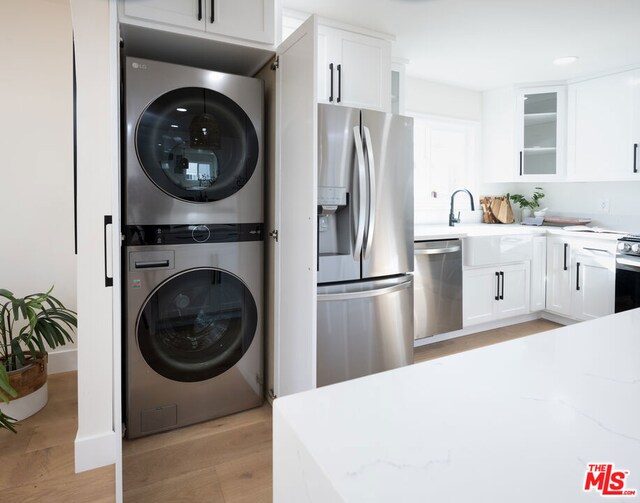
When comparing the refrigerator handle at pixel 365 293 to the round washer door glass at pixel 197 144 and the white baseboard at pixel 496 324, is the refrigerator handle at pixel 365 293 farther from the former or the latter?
the white baseboard at pixel 496 324

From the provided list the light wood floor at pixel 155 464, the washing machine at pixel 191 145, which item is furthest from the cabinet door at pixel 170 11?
the light wood floor at pixel 155 464

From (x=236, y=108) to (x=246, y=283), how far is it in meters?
0.93

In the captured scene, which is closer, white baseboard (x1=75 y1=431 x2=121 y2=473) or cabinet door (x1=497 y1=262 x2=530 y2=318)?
white baseboard (x1=75 y1=431 x2=121 y2=473)

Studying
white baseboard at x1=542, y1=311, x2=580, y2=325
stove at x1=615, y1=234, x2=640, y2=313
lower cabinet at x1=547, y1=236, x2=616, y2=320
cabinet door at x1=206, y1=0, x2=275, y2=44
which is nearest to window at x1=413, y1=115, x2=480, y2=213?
→ lower cabinet at x1=547, y1=236, x2=616, y2=320

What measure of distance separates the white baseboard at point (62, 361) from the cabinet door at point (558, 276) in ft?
13.4

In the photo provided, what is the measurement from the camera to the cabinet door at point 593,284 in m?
3.38

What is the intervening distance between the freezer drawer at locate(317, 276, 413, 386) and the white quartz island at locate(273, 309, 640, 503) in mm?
1472

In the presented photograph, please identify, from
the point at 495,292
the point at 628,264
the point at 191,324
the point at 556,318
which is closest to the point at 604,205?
the point at 628,264

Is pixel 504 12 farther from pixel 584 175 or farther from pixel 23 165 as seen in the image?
pixel 23 165

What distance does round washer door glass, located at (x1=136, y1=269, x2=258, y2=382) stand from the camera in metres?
2.04

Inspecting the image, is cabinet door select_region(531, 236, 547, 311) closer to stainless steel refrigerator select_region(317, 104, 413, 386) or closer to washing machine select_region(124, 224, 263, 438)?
stainless steel refrigerator select_region(317, 104, 413, 386)

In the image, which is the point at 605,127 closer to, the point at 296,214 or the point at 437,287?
the point at 437,287

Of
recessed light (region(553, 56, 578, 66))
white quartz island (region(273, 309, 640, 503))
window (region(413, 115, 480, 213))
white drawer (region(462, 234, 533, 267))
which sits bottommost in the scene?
white quartz island (region(273, 309, 640, 503))

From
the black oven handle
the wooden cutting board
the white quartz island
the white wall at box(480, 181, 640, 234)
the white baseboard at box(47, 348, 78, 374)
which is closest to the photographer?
the white quartz island
